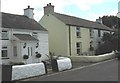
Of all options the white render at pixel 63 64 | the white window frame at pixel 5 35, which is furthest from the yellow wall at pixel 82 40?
the white render at pixel 63 64

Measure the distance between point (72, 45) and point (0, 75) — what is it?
76.3 feet

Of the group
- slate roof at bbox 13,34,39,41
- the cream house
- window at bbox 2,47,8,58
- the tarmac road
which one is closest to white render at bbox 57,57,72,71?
the tarmac road

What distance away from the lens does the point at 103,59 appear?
105 ft

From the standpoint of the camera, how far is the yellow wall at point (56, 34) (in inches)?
1484

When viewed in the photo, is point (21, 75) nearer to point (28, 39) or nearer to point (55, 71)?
point (55, 71)

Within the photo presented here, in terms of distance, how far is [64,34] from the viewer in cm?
3750

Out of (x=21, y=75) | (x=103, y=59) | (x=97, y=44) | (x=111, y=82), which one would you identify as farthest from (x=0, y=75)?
(x=97, y=44)

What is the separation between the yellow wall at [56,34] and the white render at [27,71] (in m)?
18.4

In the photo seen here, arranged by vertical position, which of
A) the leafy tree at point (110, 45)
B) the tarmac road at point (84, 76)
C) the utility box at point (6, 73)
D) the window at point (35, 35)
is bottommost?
the tarmac road at point (84, 76)

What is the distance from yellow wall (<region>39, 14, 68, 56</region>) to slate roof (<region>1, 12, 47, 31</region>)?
13.9ft

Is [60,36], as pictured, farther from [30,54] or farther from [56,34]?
[30,54]

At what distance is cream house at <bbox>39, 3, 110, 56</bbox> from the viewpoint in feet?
123

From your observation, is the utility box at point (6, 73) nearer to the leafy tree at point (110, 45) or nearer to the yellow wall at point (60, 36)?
the yellow wall at point (60, 36)

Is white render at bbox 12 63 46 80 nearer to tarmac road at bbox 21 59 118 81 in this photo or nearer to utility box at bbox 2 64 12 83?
utility box at bbox 2 64 12 83
